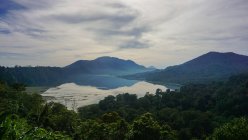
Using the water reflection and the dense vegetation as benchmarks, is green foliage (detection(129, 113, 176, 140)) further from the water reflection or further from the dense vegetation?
the water reflection

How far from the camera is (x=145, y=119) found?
27.8 m

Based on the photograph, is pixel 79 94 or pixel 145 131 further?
pixel 79 94

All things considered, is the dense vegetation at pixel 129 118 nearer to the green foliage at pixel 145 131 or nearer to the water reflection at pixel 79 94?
the green foliage at pixel 145 131

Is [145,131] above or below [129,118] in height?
above

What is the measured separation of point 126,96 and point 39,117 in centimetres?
4565

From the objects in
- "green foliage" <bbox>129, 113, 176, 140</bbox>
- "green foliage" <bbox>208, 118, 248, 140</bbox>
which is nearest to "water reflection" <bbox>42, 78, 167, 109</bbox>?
"green foliage" <bbox>129, 113, 176, 140</bbox>

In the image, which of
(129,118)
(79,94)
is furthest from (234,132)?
(79,94)

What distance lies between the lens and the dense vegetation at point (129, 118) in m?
20.9

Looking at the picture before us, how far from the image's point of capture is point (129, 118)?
179 ft

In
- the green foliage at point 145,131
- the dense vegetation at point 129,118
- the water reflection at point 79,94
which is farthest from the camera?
the water reflection at point 79,94

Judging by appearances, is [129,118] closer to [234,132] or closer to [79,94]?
[234,132]

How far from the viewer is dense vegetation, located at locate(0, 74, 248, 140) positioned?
20.9 metres

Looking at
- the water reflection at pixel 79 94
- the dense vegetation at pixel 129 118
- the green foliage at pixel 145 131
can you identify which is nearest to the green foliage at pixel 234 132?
the dense vegetation at pixel 129 118

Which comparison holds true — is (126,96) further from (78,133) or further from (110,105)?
(78,133)
